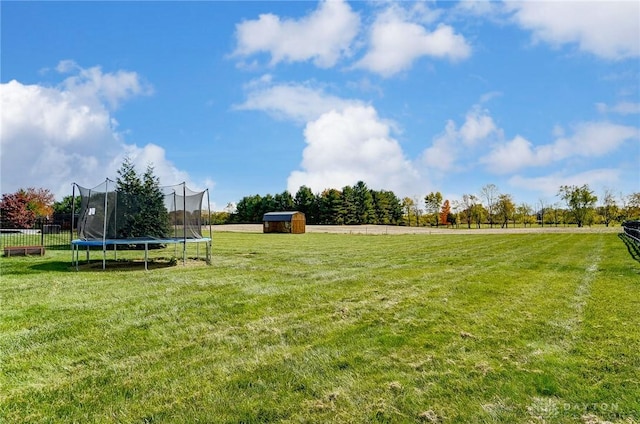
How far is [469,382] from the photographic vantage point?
2990 millimetres

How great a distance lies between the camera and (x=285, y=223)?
42.6 meters

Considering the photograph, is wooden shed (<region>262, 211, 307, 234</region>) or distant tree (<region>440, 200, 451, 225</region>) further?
distant tree (<region>440, 200, 451, 225</region>)

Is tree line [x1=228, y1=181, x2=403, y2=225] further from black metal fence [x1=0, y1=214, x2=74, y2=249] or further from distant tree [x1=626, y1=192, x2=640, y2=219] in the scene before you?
black metal fence [x1=0, y1=214, x2=74, y2=249]

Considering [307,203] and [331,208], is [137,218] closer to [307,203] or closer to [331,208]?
[331,208]

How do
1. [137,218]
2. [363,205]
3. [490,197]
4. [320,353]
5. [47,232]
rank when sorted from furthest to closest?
[363,205] < [490,197] < [47,232] < [137,218] < [320,353]

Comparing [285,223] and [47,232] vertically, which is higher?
[285,223]

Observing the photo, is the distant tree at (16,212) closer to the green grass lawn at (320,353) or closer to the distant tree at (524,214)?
the green grass lawn at (320,353)

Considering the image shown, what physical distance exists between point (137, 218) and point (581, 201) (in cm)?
6153

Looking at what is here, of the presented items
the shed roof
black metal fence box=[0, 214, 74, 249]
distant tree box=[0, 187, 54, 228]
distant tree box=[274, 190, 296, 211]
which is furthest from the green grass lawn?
distant tree box=[274, 190, 296, 211]

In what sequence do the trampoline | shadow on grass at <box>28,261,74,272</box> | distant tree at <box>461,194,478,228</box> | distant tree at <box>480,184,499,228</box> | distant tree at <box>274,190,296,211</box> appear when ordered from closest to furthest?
shadow on grass at <box>28,261,74,272</box> < the trampoline < distant tree at <box>480,184,499,228</box> < distant tree at <box>461,194,478,228</box> < distant tree at <box>274,190,296,211</box>

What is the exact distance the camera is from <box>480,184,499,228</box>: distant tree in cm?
6131

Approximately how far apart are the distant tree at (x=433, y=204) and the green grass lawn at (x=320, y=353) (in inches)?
2533

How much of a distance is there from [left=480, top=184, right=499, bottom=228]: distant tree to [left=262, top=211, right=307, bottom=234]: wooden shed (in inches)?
1390

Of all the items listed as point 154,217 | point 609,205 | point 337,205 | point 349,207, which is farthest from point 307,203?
point 154,217
